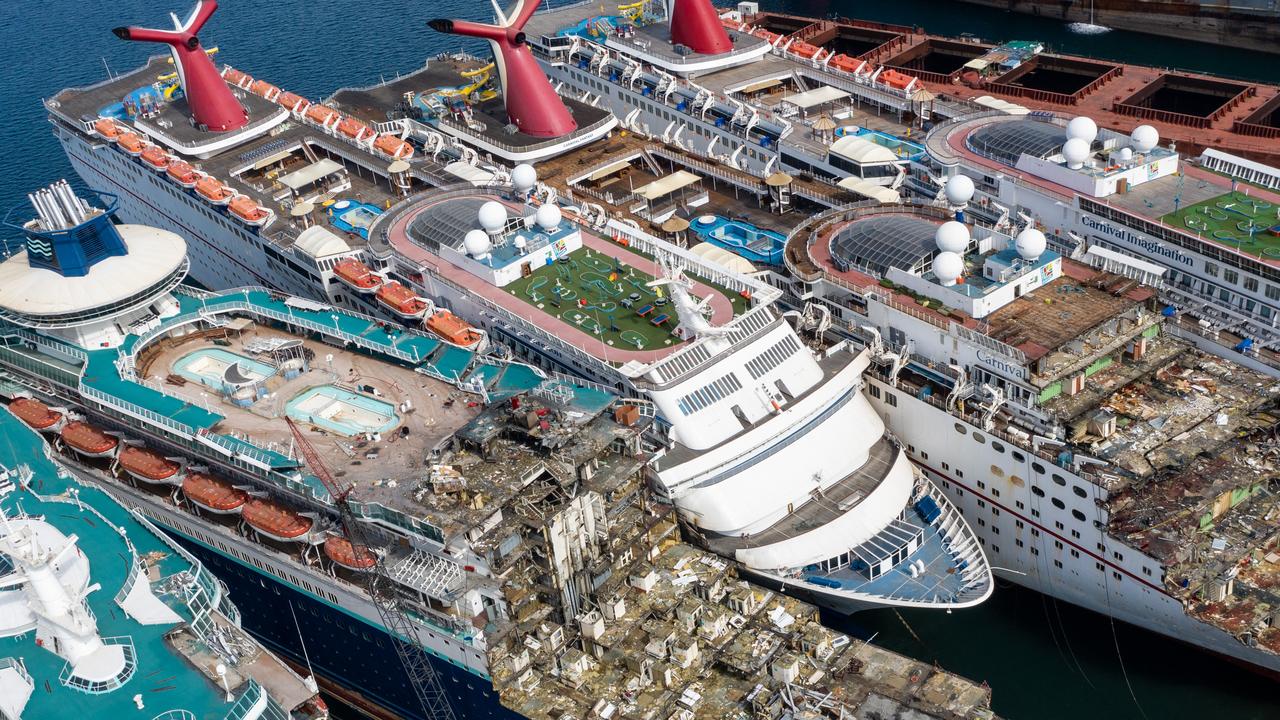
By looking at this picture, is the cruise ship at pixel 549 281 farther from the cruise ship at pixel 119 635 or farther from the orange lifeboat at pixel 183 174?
the cruise ship at pixel 119 635

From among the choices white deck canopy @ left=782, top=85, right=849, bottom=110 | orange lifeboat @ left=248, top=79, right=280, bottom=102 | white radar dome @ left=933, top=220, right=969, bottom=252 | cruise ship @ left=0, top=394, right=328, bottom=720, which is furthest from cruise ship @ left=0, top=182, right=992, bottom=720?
white deck canopy @ left=782, top=85, right=849, bottom=110

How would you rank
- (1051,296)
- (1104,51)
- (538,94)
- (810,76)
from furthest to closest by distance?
(1104,51) → (810,76) → (538,94) → (1051,296)

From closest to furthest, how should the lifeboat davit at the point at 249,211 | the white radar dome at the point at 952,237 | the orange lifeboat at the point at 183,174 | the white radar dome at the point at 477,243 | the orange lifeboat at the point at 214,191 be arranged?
the white radar dome at the point at 952,237 → the white radar dome at the point at 477,243 → the lifeboat davit at the point at 249,211 → the orange lifeboat at the point at 214,191 → the orange lifeboat at the point at 183,174

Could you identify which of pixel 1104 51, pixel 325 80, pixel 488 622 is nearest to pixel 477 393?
pixel 488 622

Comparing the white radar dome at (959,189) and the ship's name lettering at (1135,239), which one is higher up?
the white radar dome at (959,189)

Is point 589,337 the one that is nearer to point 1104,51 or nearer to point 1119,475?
point 1119,475

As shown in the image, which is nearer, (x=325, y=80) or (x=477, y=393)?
(x=477, y=393)

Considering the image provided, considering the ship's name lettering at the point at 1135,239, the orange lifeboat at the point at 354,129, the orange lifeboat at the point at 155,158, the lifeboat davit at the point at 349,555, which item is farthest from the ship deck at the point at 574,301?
the ship's name lettering at the point at 1135,239
